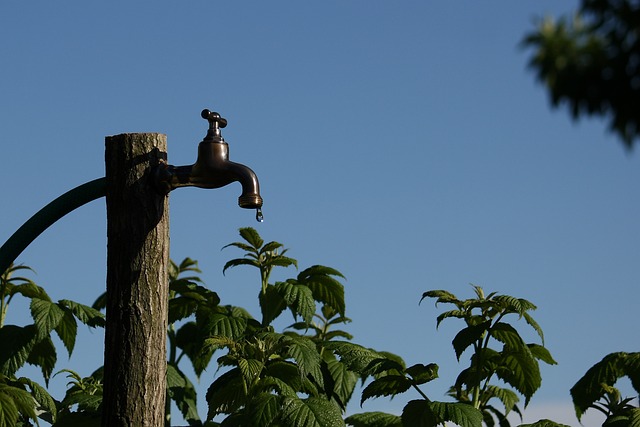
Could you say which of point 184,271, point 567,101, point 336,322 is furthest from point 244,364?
point 567,101

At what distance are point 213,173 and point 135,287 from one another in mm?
680

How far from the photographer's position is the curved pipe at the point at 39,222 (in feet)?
19.2

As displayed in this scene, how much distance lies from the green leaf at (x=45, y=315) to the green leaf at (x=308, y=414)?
1613mm

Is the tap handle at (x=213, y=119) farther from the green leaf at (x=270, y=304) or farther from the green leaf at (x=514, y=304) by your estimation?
the green leaf at (x=514, y=304)

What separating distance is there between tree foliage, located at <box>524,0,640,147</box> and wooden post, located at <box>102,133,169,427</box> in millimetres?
3620

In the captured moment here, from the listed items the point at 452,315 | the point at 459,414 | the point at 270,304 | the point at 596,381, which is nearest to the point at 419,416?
the point at 459,414

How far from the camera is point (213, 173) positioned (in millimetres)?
5480

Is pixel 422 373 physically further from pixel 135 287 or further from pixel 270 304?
pixel 135 287

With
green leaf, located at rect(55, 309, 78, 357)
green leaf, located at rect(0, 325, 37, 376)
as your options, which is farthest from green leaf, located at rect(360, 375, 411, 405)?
green leaf, located at rect(0, 325, 37, 376)

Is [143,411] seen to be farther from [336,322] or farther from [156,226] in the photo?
[336,322]

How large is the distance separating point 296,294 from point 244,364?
30.6 inches

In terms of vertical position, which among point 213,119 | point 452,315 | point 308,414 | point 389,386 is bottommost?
point 308,414

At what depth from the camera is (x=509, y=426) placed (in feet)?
21.4

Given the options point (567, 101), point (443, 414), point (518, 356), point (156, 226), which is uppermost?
Result: point (156, 226)
